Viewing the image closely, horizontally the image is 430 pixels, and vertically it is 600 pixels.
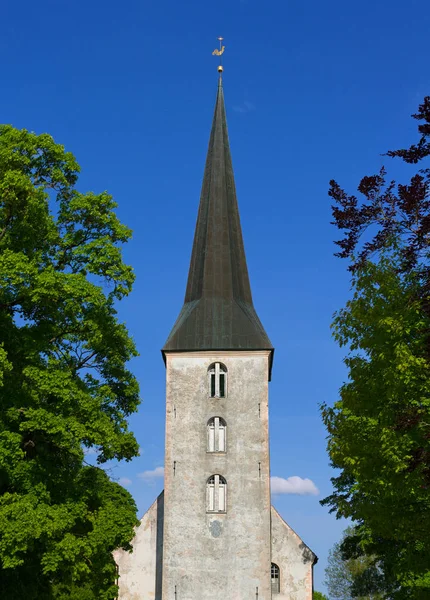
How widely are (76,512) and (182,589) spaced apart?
33.5 ft

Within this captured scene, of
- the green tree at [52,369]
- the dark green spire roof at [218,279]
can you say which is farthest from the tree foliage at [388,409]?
the dark green spire roof at [218,279]

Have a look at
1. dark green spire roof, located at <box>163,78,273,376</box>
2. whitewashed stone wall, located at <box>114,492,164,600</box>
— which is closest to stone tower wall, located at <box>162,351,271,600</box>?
dark green spire roof, located at <box>163,78,273,376</box>

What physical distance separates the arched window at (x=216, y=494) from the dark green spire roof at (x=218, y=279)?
507 centimetres

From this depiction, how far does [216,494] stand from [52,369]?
12.0 m

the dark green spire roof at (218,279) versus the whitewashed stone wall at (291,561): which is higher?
the dark green spire roof at (218,279)

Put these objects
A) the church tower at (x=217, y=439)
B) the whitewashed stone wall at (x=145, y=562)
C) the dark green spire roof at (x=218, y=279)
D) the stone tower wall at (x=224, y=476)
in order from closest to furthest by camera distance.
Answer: the stone tower wall at (x=224, y=476), the church tower at (x=217, y=439), the dark green spire roof at (x=218, y=279), the whitewashed stone wall at (x=145, y=562)

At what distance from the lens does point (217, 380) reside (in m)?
30.1

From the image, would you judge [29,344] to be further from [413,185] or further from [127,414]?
[413,185]

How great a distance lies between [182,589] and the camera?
90.5 ft

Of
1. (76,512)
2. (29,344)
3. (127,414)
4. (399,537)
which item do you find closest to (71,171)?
(29,344)

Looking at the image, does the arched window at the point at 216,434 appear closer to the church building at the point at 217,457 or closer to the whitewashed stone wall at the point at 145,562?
the church building at the point at 217,457

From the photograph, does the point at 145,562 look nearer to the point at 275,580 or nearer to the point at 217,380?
the point at 275,580

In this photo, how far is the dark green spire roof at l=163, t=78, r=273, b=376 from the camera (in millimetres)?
30578

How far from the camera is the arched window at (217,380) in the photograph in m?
30.0
